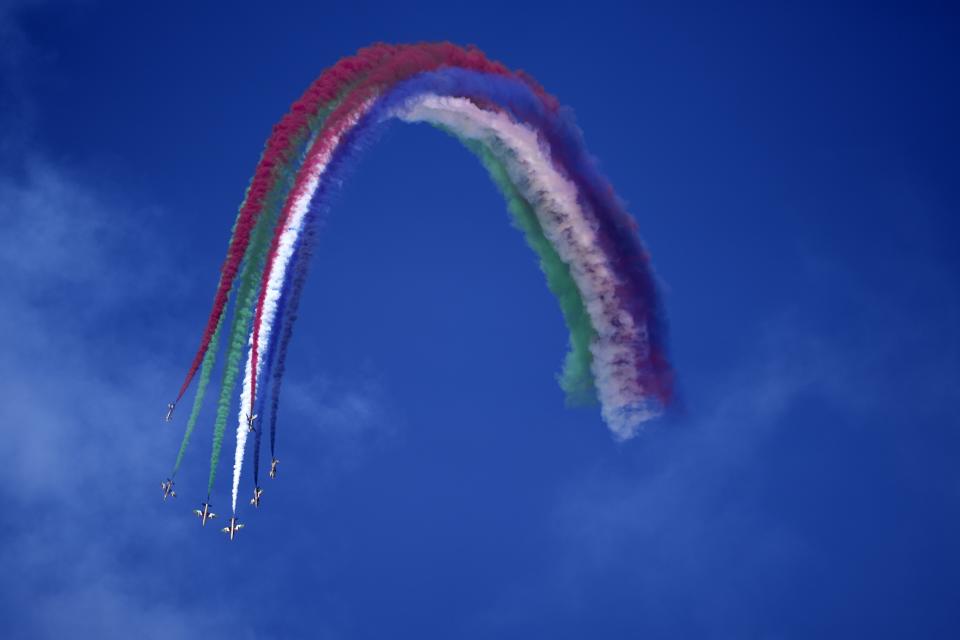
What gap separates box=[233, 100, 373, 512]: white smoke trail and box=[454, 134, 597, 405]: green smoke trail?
376cm

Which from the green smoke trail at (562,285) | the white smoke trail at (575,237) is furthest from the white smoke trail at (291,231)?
the green smoke trail at (562,285)

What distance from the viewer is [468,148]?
30.2 metres

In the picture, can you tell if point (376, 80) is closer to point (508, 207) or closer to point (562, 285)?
point (508, 207)

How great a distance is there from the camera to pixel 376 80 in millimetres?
26469

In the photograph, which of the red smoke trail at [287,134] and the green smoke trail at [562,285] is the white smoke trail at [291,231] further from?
the green smoke trail at [562,285]

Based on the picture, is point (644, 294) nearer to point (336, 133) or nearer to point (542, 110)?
point (542, 110)

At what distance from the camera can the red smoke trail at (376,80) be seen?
1034 inches

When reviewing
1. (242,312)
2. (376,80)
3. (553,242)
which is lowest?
(242,312)

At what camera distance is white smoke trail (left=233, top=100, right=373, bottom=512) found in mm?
26375

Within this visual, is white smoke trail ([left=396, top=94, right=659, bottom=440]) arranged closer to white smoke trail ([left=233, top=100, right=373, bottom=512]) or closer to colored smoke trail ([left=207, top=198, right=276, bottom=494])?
white smoke trail ([left=233, top=100, right=373, bottom=512])

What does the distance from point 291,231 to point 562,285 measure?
340 inches

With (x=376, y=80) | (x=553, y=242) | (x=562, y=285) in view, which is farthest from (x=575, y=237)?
(x=376, y=80)

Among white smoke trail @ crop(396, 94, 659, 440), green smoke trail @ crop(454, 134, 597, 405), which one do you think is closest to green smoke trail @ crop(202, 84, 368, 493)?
white smoke trail @ crop(396, 94, 659, 440)

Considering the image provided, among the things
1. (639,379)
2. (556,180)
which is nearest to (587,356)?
(639,379)
